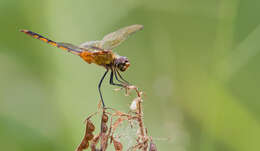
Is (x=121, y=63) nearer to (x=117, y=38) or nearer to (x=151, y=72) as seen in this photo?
(x=117, y=38)


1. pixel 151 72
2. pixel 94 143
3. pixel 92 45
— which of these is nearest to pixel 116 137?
pixel 94 143

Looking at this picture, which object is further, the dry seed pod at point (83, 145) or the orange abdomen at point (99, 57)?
the orange abdomen at point (99, 57)

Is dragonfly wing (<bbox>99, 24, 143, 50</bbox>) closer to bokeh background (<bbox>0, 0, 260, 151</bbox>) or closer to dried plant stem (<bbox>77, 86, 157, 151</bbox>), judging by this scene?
dried plant stem (<bbox>77, 86, 157, 151</bbox>)

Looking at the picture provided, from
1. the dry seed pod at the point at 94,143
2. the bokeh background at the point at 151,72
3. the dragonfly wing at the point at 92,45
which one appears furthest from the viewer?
the bokeh background at the point at 151,72

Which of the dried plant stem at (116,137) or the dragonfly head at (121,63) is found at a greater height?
the dragonfly head at (121,63)

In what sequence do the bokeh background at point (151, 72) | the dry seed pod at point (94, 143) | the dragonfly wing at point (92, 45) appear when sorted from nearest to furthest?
the dry seed pod at point (94, 143) → the dragonfly wing at point (92, 45) → the bokeh background at point (151, 72)

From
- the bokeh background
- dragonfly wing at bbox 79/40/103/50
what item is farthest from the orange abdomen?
the bokeh background

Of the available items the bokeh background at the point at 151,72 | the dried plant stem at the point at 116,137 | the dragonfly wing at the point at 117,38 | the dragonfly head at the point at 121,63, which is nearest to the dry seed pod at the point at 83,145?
the dried plant stem at the point at 116,137

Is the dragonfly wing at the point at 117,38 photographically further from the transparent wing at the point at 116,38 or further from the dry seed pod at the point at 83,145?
the dry seed pod at the point at 83,145

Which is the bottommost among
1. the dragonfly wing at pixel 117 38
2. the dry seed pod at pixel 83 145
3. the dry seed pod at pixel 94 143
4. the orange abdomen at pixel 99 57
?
the dry seed pod at pixel 83 145
